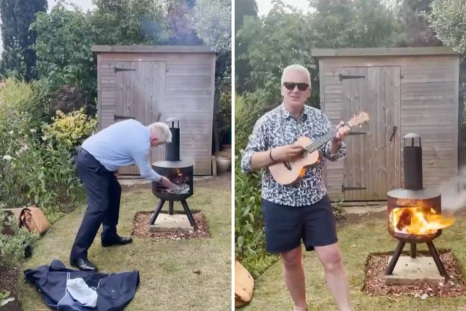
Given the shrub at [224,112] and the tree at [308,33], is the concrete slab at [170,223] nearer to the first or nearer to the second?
the shrub at [224,112]

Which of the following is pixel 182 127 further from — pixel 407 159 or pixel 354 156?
pixel 407 159

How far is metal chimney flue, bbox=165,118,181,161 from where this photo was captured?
3.13 metres

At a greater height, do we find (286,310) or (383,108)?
(383,108)

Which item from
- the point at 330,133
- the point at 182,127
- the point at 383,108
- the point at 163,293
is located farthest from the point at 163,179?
the point at 383,108

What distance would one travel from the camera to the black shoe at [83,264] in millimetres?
3146

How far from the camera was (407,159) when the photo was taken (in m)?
2.85

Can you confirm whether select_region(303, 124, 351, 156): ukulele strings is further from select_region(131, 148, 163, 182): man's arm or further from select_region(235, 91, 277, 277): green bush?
select_region(131, 148, 163, 182): man's arm

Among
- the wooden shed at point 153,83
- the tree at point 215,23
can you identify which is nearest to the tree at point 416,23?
the tree at point 215,23

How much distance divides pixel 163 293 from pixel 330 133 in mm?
1287

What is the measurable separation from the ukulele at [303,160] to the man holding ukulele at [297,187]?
2 cm

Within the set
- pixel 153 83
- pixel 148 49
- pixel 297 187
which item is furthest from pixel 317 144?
pixel 148 49

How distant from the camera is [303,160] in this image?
281cm

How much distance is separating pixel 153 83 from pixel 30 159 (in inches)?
33.1

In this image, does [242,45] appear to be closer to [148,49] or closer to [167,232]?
[148,49]
